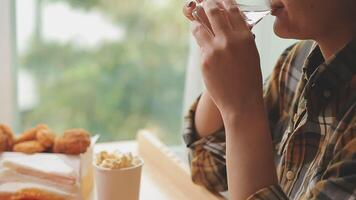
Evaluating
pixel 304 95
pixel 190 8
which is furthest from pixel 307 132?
pixel 190 8

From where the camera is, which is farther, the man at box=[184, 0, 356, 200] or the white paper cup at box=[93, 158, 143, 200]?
the white paper cup at box=[93, 158, 143, 200]

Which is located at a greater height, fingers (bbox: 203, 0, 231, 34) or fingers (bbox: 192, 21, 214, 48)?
fingers (bbox: 203, 0, 231, 34)

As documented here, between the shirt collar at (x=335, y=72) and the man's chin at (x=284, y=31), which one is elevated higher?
the man's chin at (x=284, y=31)

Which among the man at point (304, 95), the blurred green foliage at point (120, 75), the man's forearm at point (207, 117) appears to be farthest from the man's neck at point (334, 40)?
the blurred green foliage at point (120, 75)

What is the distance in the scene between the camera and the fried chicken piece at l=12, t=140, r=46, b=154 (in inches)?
38.1

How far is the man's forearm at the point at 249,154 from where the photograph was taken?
30.8 inches

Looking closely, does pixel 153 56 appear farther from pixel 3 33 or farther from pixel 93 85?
pixel 3 33

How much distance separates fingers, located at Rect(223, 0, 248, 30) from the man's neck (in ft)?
0.43

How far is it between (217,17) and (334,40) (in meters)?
0.19

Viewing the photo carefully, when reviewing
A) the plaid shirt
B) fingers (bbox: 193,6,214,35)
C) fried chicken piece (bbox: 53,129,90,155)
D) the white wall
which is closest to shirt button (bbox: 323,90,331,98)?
the plaid shirt

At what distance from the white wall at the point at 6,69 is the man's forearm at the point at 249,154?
100 cm

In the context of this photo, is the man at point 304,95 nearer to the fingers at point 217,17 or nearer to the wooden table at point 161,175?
the fingers at point 217,17

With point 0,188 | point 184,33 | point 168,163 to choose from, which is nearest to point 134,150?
point 168,163

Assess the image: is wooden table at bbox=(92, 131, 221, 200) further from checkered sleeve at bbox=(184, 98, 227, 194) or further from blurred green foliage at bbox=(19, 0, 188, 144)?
blurred green foliage at bbox=(19, 0, 188, 144)
